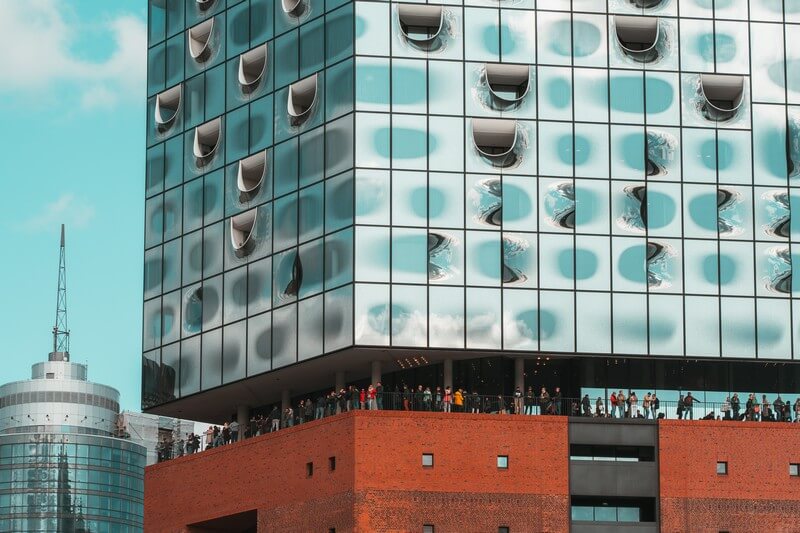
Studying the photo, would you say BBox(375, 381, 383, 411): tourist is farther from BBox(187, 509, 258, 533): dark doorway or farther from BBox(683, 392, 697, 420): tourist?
BBox(683, 392, 697, 420): tourist

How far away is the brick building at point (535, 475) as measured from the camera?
A: 84062mm

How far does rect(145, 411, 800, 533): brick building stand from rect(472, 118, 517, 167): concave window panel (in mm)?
11719

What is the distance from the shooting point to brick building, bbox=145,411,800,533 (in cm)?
8406

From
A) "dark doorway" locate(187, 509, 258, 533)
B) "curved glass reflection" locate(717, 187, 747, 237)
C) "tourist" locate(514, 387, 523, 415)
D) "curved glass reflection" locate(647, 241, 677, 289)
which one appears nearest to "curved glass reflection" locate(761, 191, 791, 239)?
"curved glass reflection" locate(717, 187, 747, 237)

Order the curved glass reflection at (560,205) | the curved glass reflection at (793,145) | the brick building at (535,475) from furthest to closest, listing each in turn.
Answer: the curved glass reflection at (793,145) < the curved glass reflection at (560,205) < the brick building at (535,475)

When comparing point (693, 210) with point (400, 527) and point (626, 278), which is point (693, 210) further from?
point (400, 527)

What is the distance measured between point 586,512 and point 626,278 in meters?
10.4

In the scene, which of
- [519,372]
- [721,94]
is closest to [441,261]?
[519,372]

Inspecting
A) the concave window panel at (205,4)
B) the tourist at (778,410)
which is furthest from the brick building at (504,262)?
the concave window panel at (205,4)

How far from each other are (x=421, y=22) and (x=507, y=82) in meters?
4.62

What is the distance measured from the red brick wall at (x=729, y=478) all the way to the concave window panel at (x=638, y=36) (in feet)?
55.1

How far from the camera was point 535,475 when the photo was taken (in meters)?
84.8

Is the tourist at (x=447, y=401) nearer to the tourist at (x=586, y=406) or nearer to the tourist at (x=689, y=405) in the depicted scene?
the tourist at (x=586, y=406)

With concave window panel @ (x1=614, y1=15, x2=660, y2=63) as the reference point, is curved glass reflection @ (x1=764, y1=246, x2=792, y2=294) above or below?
below
